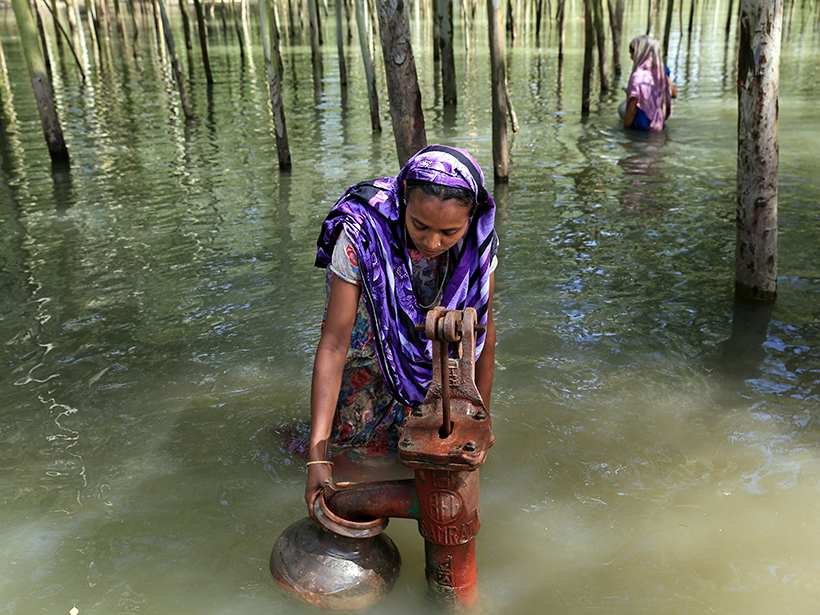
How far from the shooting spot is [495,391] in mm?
3535

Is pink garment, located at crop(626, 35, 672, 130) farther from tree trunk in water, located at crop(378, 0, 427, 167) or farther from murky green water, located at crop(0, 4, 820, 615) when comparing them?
tree trunk in water, located at crop(378, 0, 427, 167)

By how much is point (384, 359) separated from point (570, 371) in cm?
158

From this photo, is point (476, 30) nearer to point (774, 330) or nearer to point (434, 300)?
point (774, 330)

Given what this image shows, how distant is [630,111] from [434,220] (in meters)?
7.79

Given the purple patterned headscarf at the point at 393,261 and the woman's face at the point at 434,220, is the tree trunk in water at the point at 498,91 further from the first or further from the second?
the woman's face at the point at 434,220

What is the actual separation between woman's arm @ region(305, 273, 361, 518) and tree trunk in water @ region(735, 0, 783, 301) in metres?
2.74

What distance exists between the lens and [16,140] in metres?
9.38

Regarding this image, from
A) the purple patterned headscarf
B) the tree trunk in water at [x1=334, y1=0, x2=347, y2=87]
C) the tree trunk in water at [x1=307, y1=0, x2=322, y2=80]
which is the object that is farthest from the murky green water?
the tree trunk in water at [x1=307, y1=0, x2=322, y2=80]

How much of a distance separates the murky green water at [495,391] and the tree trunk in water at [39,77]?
30 cm

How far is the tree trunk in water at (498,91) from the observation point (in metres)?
6.58

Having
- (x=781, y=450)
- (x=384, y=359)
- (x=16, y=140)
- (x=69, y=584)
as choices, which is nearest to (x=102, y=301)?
(x=69, y=584)

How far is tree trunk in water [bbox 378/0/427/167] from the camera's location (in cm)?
440

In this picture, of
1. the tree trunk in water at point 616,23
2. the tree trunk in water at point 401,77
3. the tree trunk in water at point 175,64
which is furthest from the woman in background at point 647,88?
the tree trunk in water at point 175,64

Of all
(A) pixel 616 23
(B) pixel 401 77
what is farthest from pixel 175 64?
(A) pixel 616 23
